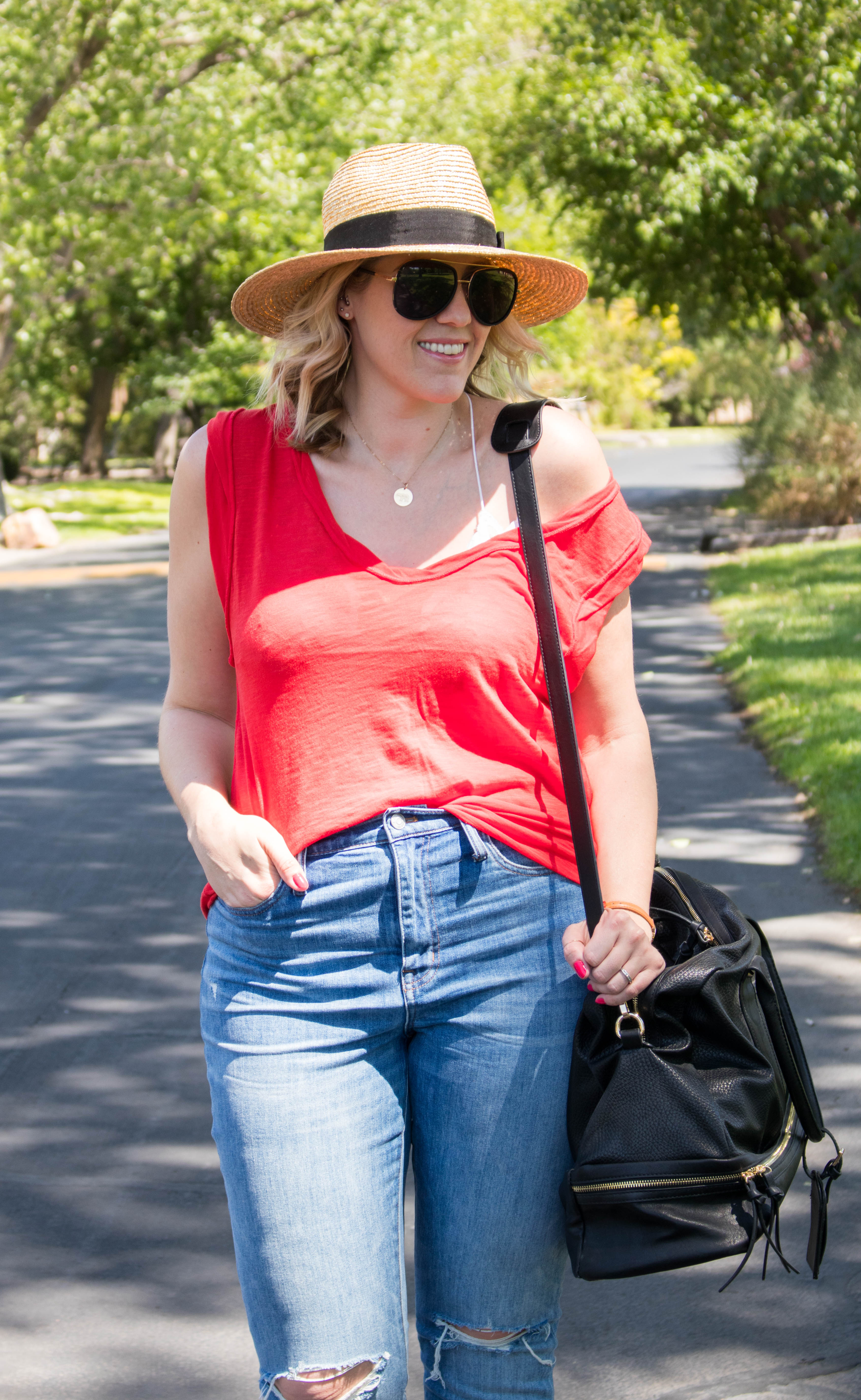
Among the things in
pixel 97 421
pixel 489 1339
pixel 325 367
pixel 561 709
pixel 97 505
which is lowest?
pixel 97 421

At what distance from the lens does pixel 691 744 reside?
25.5ft

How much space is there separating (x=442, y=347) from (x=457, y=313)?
5 cm

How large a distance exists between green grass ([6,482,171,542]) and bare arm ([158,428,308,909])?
62.4 feet

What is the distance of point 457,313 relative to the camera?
6.74 ft

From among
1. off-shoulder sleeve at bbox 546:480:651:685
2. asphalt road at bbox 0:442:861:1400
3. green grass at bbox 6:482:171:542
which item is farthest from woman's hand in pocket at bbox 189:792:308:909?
green grass at bbox 6:482:171:542

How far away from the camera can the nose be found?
2.04 meters

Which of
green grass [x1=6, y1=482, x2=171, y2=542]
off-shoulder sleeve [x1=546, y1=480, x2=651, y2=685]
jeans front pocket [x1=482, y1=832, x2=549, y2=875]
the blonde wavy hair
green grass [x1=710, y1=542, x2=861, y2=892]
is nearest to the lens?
jeans front pocket [x1=482, y1=832, x2=549, y2=875]

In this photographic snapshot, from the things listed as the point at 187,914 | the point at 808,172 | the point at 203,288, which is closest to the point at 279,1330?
the point at 187,914

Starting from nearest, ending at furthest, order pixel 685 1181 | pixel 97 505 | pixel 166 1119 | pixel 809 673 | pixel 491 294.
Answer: pixel 685 1181 → pixel 491 294 → pixel 166 1119 → pixel 809 673 → pixel 97 505

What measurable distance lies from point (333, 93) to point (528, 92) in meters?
2.89

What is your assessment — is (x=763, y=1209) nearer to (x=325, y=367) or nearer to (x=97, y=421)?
(x=325, y=367)

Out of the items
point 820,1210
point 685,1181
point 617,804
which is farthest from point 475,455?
point 820,1210

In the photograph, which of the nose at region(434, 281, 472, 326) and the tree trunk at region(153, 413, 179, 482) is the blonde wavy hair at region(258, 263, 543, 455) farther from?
the tree trunk at region(153, 413, 179, 482)

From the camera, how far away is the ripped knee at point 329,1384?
1.79 meters
